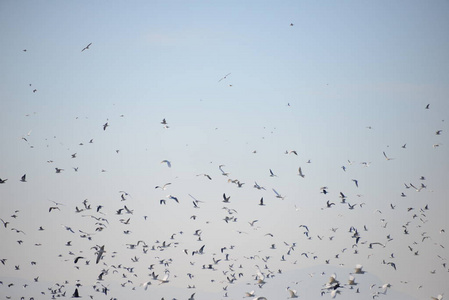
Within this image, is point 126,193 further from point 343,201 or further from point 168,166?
point 343,201

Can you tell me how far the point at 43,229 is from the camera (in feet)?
177

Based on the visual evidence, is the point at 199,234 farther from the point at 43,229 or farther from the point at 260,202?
the point at 43,229

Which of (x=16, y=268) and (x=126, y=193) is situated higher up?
(x=126, y=193)

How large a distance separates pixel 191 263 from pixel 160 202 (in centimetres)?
1352

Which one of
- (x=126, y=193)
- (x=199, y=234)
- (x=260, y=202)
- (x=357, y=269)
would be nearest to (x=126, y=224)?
(x=126, y=193)

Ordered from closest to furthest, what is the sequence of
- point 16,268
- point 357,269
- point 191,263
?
point 357,269
point 191,263
point 16,268

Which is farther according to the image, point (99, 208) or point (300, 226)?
point (300, 226)

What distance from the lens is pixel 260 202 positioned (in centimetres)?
4391

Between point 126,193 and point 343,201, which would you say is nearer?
point 343,201

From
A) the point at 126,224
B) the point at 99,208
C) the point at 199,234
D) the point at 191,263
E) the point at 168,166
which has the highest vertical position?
the point at 168,166

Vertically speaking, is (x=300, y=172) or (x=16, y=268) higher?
(x=300, y=172)

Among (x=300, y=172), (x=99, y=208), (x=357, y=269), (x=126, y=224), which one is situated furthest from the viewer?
(x=126, y=224)

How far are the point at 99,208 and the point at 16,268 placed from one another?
64.2 feet

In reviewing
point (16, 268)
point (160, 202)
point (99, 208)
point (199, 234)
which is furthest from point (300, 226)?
point (16, 268)
